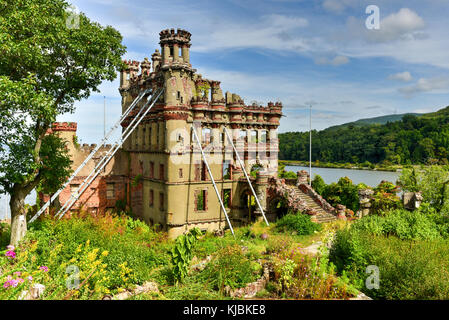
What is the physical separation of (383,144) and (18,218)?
354ft

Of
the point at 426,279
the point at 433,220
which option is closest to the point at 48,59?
the point at 426,279

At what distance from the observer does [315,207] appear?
2908 cm

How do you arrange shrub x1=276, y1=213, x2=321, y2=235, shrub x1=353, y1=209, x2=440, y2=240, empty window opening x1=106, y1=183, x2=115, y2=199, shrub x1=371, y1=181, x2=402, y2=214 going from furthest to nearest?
empty window opening x1=106, y1=183, x2=115, y2=199, shrub x1=371, y1=181, x2=402, y2=214, shrub x1=276, y1=213, x2=321, y2=235, shrub x1=353, y1=209, x2=440, y2=240

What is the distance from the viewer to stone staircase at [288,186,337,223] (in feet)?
89.5

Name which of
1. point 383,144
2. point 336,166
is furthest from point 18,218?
point 383,144

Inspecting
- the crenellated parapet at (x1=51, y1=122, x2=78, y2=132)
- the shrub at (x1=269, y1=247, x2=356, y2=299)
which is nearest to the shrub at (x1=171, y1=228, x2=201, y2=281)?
the shrub at (x1=269, y1=247, x2=356, y2=299)

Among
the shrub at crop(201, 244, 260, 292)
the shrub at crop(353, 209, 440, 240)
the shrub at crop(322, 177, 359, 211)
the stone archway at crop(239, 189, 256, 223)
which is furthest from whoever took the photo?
the shrub at crop(322, 177, 359, 211)

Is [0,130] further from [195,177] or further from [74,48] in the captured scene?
[195,177]

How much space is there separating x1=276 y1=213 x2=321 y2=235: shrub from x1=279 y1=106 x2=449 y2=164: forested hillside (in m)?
68.8

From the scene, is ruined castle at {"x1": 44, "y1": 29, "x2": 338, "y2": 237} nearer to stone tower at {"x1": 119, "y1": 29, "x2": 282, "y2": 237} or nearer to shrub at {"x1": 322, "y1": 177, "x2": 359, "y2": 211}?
stone tower at {"x1": 119, "y1": 29, "x2": 282, "y2": 237}

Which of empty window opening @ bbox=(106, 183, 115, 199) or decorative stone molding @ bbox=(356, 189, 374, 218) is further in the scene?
empty window opening @ bbox=(106, 183, 115, 199)

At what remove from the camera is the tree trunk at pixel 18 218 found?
1945 centimetres

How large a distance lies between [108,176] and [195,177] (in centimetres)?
1212
